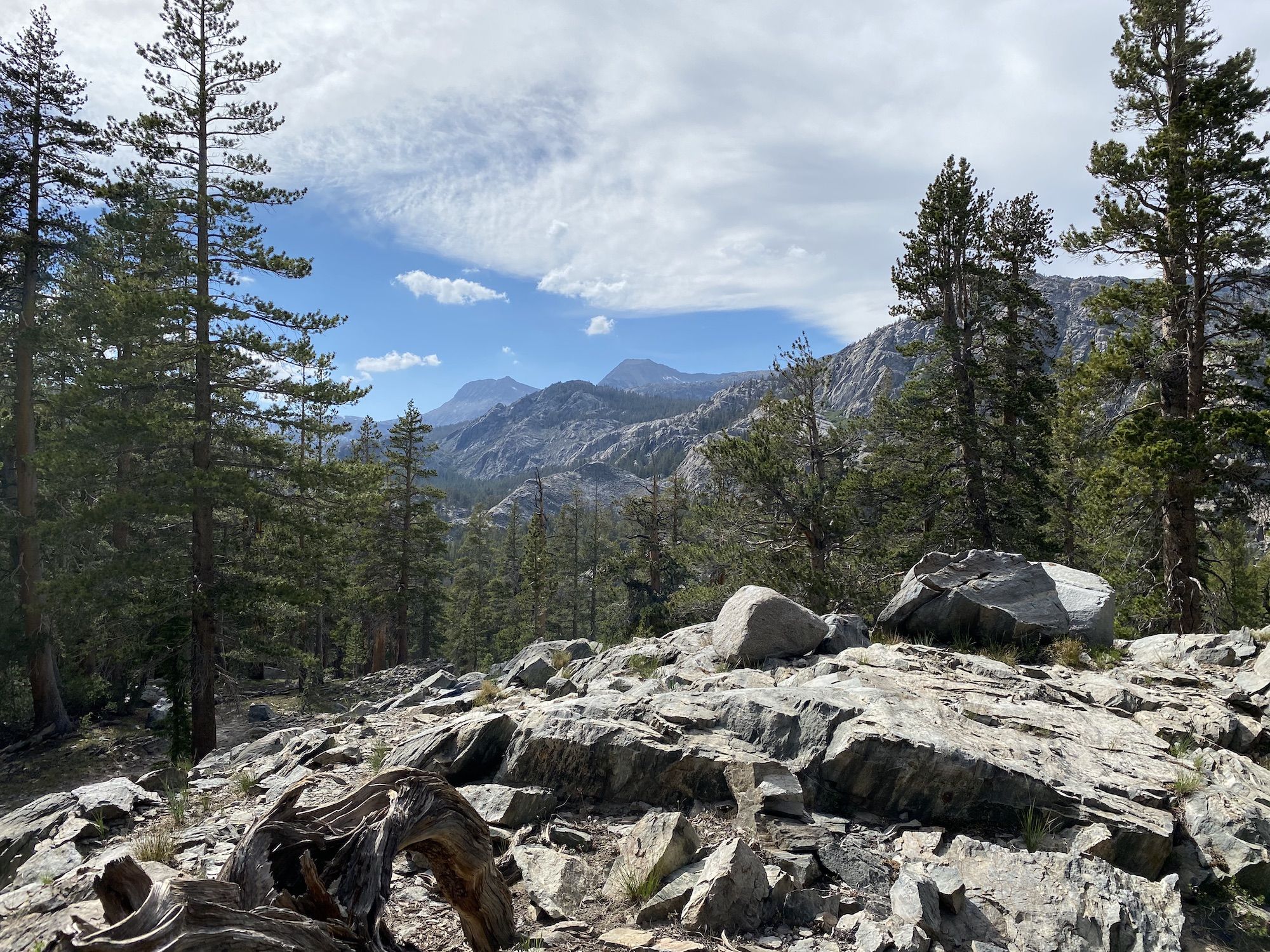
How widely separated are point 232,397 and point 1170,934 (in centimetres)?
1852

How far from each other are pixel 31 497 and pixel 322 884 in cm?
2034

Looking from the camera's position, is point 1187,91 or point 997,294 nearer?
point 1187,91

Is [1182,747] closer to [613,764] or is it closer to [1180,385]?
[613,764]

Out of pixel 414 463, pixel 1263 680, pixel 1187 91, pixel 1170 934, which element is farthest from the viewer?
pixel 414 463

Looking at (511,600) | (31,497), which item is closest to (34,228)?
(31,497)

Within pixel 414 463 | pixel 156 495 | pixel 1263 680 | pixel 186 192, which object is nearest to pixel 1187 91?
pixel 1263 680

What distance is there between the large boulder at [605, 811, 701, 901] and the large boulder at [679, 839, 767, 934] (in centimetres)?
33

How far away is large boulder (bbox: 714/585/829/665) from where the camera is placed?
10.4 metres

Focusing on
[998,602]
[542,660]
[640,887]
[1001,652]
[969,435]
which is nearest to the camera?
[640,887]

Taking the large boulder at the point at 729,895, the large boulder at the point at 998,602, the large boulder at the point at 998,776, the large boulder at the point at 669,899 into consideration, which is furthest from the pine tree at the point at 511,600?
the large boulder at the point at 729,895

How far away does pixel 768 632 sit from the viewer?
10430mm

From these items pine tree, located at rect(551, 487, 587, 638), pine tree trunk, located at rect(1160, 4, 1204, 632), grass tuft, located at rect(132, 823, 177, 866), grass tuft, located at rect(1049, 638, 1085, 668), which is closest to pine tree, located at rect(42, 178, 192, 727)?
grass tuft, located at rect(132, 823, 177, 866)

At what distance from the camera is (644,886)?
465 centimetres

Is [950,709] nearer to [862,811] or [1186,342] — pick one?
[862,811]
